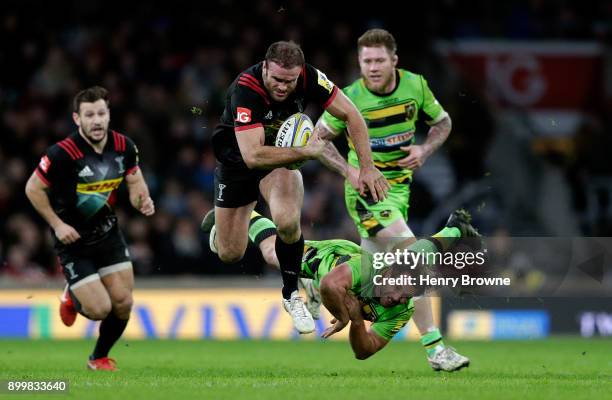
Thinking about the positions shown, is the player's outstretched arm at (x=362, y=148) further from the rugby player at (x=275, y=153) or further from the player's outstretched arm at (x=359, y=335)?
the player's outstretched arm at (x=359, y=335)

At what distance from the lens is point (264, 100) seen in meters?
9.69

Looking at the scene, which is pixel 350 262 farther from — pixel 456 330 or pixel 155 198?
pixel 155 198

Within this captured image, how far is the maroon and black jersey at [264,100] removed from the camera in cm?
955

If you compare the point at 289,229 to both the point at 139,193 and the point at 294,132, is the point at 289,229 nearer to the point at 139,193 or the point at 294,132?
the point at 294,132

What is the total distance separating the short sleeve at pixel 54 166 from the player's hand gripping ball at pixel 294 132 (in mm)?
2084

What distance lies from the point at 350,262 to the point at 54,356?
3.87 metres

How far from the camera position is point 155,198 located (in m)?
17.5

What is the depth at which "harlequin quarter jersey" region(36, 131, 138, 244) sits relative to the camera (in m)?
10.9

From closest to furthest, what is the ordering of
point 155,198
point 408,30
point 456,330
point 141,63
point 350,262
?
point 350,262 < point 456,330 < point 155,198 < point 141,63 < point 408,30

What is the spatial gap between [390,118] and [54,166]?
9.45 ft

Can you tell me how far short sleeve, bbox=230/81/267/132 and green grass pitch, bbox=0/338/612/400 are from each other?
1865 mm

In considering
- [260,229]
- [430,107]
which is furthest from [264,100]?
[430,107]

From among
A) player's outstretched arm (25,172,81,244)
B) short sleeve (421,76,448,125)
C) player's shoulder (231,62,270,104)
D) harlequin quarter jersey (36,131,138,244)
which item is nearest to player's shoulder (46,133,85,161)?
harlequin quarter jersey (36,131,138,244)

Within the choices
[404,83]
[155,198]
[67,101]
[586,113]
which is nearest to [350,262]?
[404,83]
